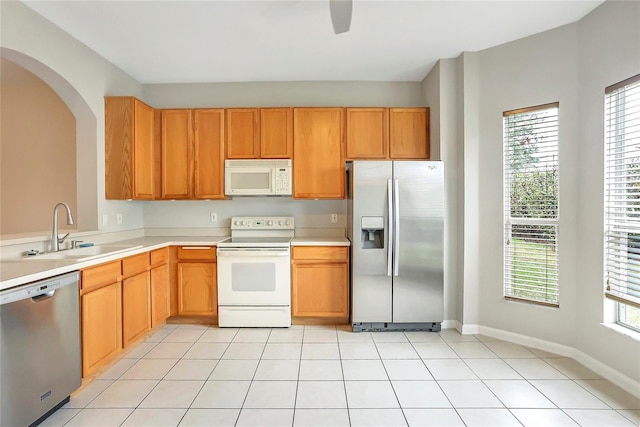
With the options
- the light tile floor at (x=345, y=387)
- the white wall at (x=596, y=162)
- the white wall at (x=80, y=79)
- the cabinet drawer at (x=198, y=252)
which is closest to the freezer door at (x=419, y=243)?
the light tile floor at (x=345, y=387)

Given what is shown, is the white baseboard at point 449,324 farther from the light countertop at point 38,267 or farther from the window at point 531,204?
the light countertop at point 38,267

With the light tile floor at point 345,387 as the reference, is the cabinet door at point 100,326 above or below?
above

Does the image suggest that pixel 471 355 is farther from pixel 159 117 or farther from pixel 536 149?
pixel 159 117

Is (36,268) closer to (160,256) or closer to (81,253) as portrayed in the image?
(81,253)

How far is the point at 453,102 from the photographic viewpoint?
3154 mm

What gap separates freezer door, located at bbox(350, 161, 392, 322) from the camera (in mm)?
3053

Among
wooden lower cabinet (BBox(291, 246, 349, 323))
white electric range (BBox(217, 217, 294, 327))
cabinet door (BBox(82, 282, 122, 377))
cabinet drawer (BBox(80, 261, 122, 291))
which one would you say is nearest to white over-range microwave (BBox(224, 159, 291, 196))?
white electric range (BBox(217, 217, 294, 327))

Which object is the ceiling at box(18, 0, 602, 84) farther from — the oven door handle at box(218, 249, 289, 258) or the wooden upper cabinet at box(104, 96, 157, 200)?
the oven door handle at box(218, 249, 289, 258)

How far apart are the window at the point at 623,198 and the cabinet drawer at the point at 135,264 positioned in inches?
145

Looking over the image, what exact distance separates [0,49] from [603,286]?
4.63 metres

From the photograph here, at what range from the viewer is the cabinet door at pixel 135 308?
2500 mm

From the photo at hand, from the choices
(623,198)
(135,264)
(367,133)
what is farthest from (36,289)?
(623,198)

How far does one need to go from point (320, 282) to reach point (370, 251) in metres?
0.63

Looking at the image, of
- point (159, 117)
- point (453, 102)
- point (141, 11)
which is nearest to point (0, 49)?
point (141, 11)
